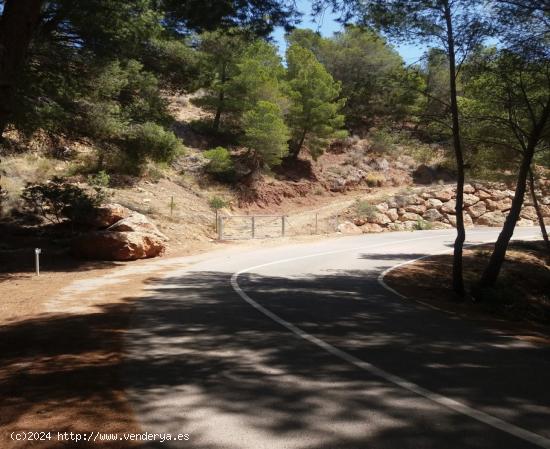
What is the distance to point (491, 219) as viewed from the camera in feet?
119

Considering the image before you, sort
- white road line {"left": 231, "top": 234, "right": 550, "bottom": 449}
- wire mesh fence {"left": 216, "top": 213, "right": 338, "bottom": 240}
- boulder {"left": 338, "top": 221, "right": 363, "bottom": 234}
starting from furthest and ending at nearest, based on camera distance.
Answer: boulder {"left": 338, "top": 221, "right": 363, "bottom": 234} < wire mesh fence {"left": 216, "top": 213, "right": 338, "bottom": 240} < white road line {"left": 231, "top": 234, "right": 550, "bottom": 449}

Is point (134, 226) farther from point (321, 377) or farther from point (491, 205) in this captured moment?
point (491, 205)

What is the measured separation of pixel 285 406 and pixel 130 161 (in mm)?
15757

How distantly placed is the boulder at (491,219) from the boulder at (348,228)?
37.2ft

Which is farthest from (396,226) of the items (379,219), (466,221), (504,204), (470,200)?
(504,204)

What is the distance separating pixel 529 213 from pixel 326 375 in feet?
126

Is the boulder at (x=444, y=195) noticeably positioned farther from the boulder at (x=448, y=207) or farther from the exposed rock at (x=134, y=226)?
the exposed rock at (x=134, y=226)

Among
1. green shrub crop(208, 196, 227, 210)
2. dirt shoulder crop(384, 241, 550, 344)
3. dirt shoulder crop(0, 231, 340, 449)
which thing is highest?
green shrub crop(208, 196, 227, 210)

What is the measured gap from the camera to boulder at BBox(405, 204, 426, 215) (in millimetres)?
35188

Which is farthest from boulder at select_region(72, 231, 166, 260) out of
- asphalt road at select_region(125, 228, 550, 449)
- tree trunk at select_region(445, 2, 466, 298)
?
tree trunk at select_region(445, 2, 466, 298)

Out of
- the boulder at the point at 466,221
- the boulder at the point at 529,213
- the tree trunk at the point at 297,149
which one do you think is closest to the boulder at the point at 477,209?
the boulder at the point at 466,221

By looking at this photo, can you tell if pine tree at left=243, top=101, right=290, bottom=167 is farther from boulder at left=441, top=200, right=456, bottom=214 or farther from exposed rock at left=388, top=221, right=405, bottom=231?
boulder at left=441, top=200, right=456, bottom=214

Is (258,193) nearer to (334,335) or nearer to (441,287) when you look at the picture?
(441,287)

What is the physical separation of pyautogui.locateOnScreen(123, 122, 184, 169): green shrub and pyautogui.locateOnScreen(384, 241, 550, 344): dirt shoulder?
933 centimetres
